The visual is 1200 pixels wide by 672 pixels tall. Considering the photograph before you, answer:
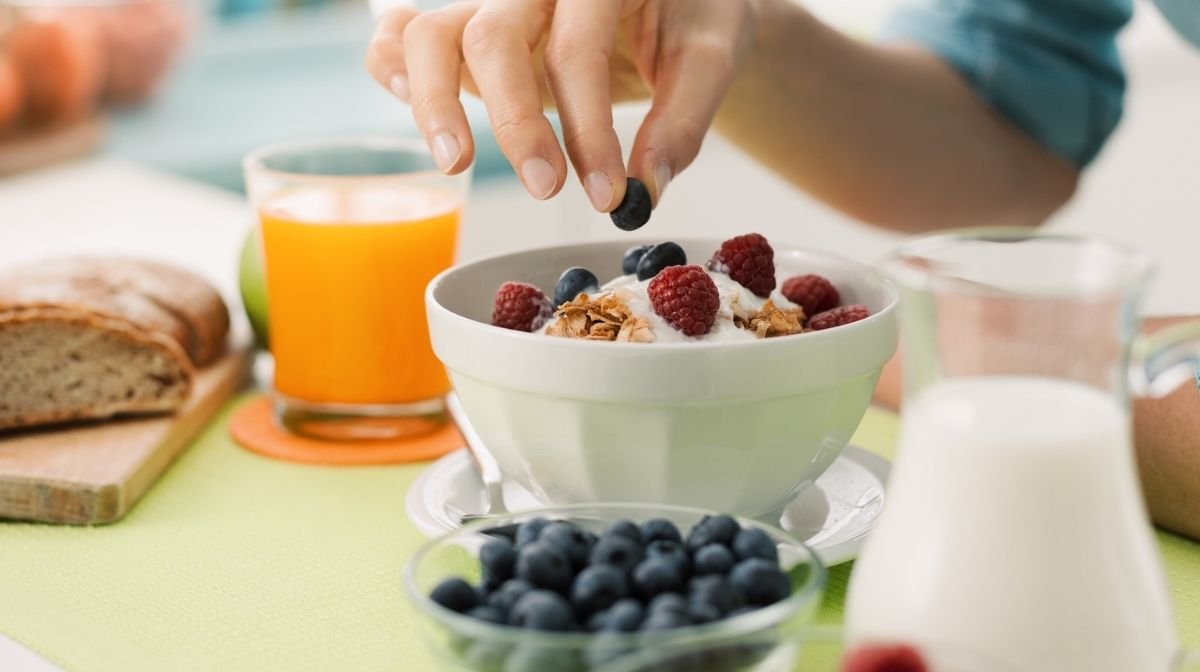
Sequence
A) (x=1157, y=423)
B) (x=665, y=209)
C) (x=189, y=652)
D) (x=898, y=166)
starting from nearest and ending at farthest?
(x=189, y=652) < (x=1157, y=423) < (x=898, y=166) < (x=665, y=209)

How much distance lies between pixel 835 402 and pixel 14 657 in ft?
1.58

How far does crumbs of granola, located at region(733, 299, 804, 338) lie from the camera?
0.83m

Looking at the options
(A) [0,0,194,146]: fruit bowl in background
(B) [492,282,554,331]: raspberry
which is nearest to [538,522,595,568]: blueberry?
(B) [492,282,554,331]: raspberry

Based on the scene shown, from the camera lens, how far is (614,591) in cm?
60

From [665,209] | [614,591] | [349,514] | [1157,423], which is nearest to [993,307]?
[614,591]

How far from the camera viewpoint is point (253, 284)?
49.8 inches

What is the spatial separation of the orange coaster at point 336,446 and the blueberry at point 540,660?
0.51 meters

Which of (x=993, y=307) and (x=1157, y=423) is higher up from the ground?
(x=993, y=307)

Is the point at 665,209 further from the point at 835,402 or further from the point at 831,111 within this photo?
the point at 835,402

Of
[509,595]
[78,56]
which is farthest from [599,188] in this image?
[78,56]

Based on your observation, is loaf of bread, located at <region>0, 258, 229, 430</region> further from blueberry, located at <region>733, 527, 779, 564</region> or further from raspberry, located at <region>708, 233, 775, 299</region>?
blueberry, located at <region>733, 527, 779, 564</region>

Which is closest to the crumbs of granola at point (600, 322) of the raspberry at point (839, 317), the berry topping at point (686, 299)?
the berry topping at point (686, 299)

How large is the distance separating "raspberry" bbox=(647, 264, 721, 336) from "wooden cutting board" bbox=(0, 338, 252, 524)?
42 cm

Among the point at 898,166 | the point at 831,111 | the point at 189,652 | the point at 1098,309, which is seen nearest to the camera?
the point at 1098,309
